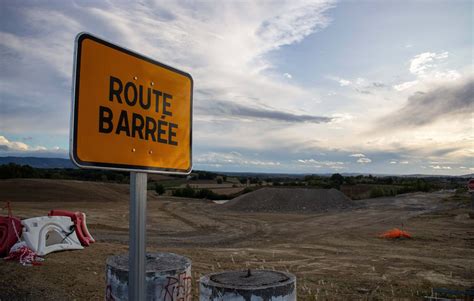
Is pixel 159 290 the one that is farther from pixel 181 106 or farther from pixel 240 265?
pixel 240 265

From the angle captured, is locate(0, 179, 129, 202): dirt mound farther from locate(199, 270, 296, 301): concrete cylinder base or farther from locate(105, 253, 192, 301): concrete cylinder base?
locate(199, 270, 296, 301): concrete cylinder base

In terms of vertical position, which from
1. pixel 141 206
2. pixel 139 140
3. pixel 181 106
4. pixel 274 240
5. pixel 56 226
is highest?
pixel 181 106

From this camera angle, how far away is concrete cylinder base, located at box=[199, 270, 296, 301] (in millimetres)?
3885

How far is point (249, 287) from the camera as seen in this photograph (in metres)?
3.93

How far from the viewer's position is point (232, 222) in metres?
24.5

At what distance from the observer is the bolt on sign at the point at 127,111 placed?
1.79 metres

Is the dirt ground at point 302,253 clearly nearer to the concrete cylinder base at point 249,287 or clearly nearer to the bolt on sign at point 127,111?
the concrete cylinder base at point 249,287

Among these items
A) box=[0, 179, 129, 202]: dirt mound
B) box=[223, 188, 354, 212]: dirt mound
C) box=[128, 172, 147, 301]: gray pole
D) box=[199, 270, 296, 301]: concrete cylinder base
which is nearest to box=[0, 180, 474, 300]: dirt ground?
box=[199, 270, 296, 301]: concrete cylinder base

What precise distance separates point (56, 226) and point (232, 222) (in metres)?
13.8

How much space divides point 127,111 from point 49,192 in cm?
3654

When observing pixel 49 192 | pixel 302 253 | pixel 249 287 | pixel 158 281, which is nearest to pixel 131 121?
pixel 249 287

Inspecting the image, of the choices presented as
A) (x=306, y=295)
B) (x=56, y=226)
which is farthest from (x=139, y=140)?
(x=56, y=226)

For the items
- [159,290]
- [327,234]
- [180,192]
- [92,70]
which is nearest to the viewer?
[92,70]

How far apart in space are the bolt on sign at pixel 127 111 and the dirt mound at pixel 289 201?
3080cm
